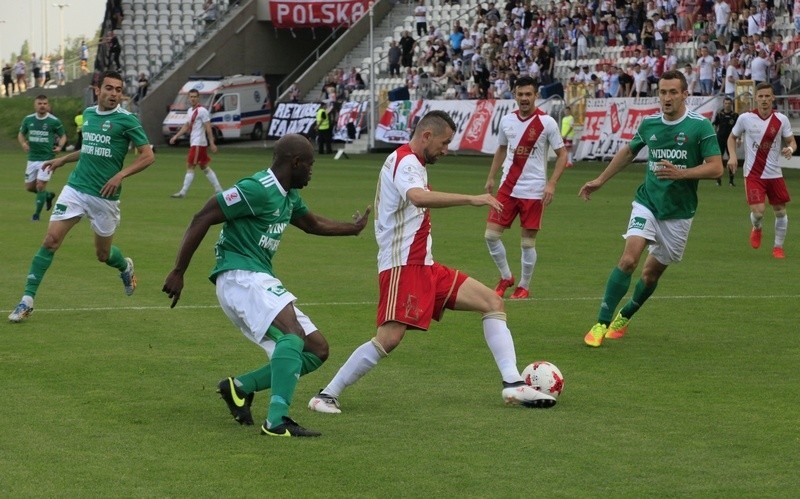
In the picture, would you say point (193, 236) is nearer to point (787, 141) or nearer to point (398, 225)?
point (398, 225)

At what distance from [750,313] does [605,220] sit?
10380mm

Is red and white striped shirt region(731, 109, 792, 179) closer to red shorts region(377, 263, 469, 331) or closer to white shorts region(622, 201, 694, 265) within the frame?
white shorts region(622, 201, 694, 265)

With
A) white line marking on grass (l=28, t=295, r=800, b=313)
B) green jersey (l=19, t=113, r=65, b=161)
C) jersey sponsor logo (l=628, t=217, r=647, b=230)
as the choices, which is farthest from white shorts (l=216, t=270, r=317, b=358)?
green jersey (l=19, t=113, r=65, b=161)

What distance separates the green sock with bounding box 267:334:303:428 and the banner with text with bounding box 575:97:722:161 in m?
29.4

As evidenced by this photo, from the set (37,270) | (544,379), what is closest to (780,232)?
(37,270)

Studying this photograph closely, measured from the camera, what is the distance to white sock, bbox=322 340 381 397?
26.6ft

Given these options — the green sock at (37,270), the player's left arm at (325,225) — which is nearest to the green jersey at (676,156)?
the player's left arm at (325,225)

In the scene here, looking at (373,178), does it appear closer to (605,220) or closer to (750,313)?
(605,220)

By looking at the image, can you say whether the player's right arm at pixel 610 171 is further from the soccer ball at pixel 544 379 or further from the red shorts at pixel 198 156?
the red shorts at pixel 198 156

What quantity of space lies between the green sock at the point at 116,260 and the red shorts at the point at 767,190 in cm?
892

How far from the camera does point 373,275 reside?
1538 cm

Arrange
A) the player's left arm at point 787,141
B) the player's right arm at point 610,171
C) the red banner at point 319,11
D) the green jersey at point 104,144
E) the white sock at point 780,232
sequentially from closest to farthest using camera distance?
the player's right arm at point 610,171 < the green jersey at point 104,144 < the player's left arm at point 787,141 < the white sock at point 780,232 < the red banner at point 319,11

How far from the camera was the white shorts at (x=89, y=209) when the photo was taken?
12250 mm

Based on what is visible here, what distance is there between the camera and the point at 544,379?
330 inches
